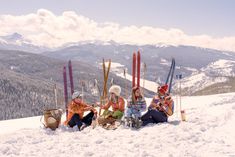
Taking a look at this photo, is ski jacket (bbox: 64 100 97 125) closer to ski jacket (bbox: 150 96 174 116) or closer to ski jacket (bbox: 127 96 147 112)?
ski jacket (bbox: 127 96 147 112)

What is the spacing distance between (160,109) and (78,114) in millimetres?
3474

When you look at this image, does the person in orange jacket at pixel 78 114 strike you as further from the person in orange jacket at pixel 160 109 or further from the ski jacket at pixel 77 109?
the person in orange jacket at pixel 160 109

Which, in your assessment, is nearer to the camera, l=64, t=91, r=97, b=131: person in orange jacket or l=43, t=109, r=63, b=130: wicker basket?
l=43, t=109, r=63, b=130: wicker basket

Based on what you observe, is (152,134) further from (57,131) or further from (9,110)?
(9,110)

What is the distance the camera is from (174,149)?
9602mm

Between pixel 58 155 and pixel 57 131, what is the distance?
331 cm

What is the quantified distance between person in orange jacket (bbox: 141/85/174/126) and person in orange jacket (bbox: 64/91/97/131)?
2.30m

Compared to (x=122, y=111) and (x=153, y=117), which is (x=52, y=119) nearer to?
(x=122, y=111)

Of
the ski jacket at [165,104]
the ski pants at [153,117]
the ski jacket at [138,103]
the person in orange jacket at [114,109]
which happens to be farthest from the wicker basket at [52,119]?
the ski jacket at [165,104]

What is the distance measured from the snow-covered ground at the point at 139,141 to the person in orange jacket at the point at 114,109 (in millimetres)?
1096

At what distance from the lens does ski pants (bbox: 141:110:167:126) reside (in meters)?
13.0

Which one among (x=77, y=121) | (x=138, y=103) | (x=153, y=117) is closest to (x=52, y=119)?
(x=77, y=121)

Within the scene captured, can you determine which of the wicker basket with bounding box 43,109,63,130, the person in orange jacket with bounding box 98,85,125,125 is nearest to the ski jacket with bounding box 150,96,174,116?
the person in orange jacket with bounding box 98,85,125,125

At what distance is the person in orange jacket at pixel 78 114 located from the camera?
A: 13.8 m
